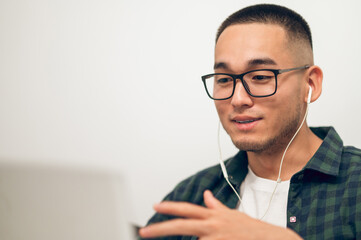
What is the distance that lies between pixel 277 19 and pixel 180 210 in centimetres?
84

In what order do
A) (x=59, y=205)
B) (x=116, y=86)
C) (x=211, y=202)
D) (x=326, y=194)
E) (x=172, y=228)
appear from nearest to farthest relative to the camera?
(x=59, y=205) → (x=172, y=228) → (x=211, y=202) → (x=326, y=194) → (x=116, y=86)

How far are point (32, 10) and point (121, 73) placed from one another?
0.54 meters

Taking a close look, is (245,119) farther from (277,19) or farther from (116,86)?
(116,86)

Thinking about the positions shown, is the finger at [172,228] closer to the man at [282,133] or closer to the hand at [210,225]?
the hand at [210,225]

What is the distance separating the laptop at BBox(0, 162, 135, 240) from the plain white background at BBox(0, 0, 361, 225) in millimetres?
1109

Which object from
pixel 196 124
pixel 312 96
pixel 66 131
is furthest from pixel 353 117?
pixel 66 131

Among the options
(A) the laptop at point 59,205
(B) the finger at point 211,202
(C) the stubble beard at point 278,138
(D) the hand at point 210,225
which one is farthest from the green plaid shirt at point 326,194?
(A) the laptop at point 59,205

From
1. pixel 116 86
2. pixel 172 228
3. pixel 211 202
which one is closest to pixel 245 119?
pixel 211 202

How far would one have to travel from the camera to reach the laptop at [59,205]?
47 centimetres

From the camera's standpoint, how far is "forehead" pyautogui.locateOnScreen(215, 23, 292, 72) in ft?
3.73

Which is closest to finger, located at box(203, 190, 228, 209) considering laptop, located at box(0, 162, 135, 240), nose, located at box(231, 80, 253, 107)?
laptop, located at box(0, 162, 135, 240)

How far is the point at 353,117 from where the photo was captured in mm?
1440

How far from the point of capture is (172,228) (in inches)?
26.3

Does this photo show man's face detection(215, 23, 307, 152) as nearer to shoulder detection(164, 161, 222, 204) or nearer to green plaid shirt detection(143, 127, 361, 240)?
green plaid shirt detection(143, 127, 361, 240)
